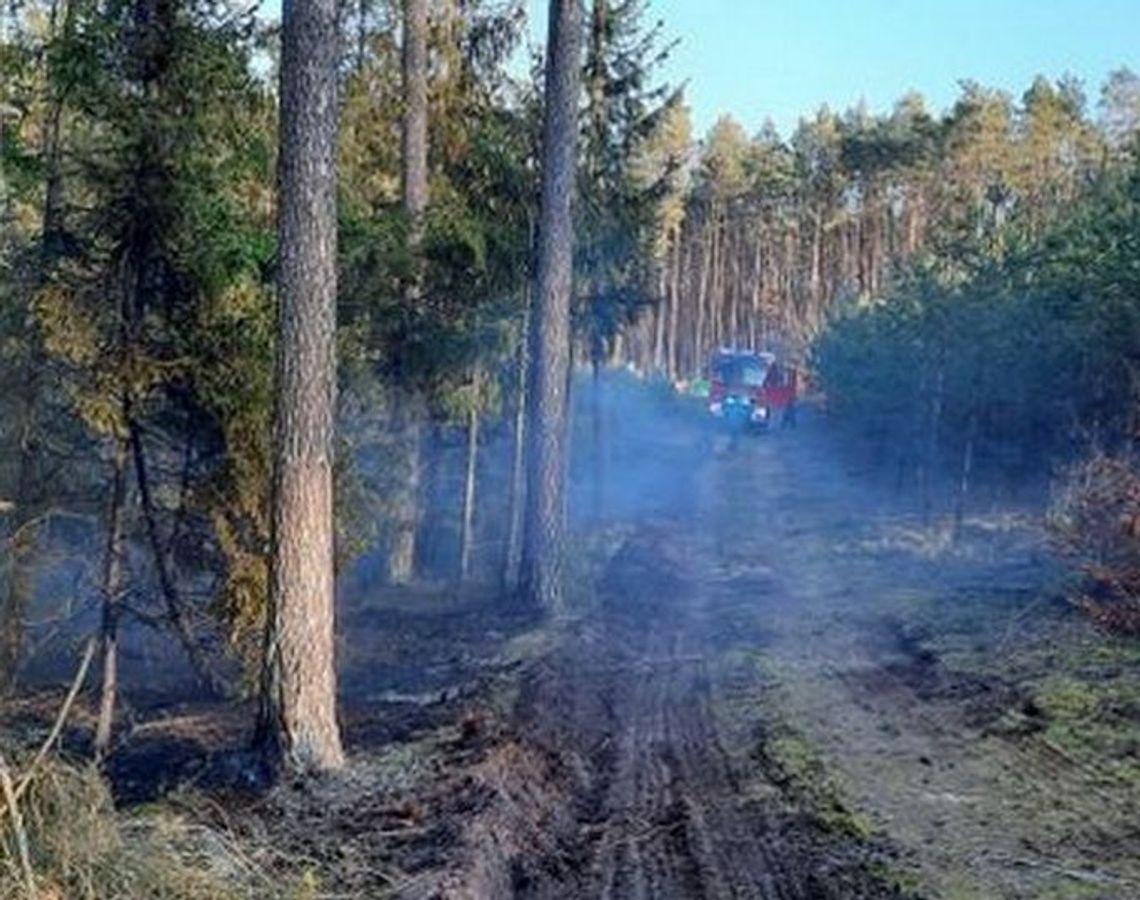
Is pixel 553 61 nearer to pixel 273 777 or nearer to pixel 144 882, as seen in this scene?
pixel 273 777

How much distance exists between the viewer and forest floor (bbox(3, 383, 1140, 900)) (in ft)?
24.6

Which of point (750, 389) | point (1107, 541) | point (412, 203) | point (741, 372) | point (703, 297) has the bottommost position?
point (1107, 541)

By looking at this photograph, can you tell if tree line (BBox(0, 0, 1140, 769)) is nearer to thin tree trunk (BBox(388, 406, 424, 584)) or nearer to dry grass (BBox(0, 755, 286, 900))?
thin tree trunk (BBox(388, 406, 424, 584))

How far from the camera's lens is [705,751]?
10.5m

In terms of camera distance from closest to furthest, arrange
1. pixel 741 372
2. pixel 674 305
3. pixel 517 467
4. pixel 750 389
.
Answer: pixel 517 467, pixel 741 372, pixel 750 389, pixel 674 305

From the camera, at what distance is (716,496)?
35.2 meters

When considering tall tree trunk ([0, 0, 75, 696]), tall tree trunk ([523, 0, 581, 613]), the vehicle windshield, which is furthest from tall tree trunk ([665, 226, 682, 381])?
tall tree trunk ([0, 0, 75, 696])

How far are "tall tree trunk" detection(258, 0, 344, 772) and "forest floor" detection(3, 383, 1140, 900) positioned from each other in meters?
0.58

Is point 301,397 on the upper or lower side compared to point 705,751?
upper

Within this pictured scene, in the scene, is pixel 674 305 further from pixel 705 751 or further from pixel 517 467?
pixel 705 751

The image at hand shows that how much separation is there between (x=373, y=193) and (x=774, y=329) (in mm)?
62844

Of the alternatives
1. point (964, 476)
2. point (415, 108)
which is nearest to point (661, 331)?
point (964, 476)

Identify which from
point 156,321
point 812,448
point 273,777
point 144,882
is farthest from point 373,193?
point 812,448

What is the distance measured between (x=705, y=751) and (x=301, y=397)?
4.20m
